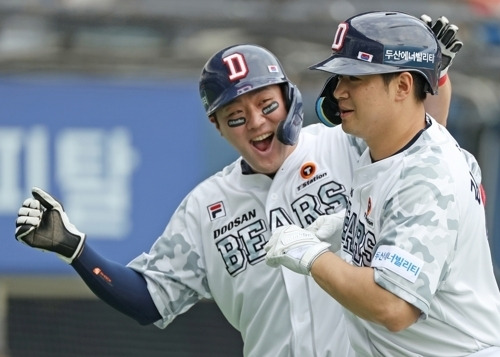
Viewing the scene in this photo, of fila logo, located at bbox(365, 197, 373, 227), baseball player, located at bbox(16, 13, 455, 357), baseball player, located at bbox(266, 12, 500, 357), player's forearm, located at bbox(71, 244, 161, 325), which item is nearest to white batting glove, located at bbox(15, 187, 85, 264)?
baseball player, located at bbox(16, 13, 455, 357)

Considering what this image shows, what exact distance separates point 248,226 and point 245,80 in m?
0.59

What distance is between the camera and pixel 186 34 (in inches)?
425

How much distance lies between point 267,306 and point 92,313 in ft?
17.2

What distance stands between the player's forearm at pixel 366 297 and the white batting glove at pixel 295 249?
100 mm

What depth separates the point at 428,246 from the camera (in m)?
4.29

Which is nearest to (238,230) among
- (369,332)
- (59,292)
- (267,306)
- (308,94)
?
(267,306)

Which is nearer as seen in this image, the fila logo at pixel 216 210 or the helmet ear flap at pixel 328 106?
the helmet ear flap at pixel 328 106

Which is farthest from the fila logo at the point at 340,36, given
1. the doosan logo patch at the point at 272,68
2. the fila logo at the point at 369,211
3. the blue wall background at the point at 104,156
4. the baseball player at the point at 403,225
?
the blue wall background at the point at 104,156

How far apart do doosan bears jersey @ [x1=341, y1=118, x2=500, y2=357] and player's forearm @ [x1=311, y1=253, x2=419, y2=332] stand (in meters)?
0.03

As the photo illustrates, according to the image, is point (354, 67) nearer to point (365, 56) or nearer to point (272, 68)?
point (365, 56)

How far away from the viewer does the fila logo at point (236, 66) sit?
5.28 metres

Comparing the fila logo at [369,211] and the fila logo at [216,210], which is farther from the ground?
the fila logo at [369,211]

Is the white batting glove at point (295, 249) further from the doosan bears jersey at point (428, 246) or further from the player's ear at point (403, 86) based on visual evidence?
the player's ear at point (403, 86)

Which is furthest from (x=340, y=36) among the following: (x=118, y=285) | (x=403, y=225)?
(x=118, y=285)
